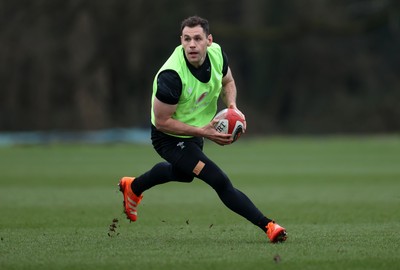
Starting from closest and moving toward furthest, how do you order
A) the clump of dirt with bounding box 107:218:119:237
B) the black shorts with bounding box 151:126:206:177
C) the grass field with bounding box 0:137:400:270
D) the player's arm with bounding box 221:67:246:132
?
1. the grass field with bounding box 0:137:400:270
2. the black shorts with bounding box 151:126:206:177
3. the player's arm with bounding box 221:67:246:132
4. the clump of dirt with bounding box 107:218:119:237

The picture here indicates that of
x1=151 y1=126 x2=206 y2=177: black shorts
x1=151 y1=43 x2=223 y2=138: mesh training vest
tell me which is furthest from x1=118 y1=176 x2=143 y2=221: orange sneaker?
x1=151 y1=43 x2=223 y2=138: mesh training vest

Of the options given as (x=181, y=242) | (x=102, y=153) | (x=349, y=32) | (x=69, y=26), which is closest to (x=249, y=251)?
(x=181, y=242)

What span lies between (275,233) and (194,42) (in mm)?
2078

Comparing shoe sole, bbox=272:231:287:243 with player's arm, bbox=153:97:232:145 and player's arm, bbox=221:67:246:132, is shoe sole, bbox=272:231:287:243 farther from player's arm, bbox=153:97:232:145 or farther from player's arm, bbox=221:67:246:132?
player's arm, bbox=221:67:246:132

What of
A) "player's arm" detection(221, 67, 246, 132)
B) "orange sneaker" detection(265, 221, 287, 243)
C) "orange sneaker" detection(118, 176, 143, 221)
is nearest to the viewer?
"orange sneaker" detection(265, 221, 287, 243)

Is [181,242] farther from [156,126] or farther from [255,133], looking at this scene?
[255,133]

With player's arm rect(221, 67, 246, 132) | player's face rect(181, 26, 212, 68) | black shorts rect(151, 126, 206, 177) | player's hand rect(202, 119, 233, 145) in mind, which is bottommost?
black shorts rect(151, 126, 206, 177)

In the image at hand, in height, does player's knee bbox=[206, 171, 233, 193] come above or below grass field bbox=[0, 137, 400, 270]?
above

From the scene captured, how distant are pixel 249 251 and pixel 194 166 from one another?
3.89ft

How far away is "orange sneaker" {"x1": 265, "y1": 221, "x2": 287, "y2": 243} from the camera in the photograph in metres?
9.64

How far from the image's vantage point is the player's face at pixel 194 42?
9.76 m

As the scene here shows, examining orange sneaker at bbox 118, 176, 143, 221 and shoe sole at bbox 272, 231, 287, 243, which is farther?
orange sneaker at bbox 118, 176, 143, 221

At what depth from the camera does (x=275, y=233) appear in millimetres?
9633

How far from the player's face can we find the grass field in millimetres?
A: 1897
